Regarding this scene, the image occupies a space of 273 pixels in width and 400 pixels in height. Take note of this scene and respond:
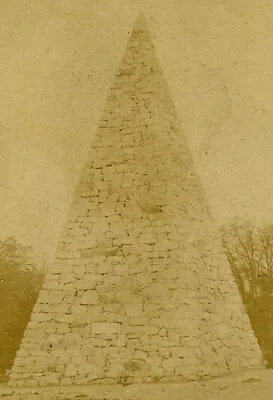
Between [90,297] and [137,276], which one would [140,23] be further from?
[90,297]

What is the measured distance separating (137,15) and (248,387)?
27.1ft

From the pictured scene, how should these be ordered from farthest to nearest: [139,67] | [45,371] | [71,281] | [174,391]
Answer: [139,67]
[71,281]
[45,371]
[174,391]

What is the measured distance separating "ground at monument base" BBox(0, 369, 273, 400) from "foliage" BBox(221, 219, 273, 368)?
1039cm

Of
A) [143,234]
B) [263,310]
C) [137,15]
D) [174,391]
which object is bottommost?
[174,391]

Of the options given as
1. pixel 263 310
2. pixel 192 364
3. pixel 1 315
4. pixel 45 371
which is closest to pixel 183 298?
pixel 192 364

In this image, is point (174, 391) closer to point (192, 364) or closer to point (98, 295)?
point (192, 364)

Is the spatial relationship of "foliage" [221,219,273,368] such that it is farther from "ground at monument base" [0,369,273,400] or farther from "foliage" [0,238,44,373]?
"ground at monument base" [0,369,273,400]

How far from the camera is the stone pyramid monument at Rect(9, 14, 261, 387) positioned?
8.20 m

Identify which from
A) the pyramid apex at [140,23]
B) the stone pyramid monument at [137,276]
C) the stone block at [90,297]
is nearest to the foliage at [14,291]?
the stone pyramid monument at [137,276]

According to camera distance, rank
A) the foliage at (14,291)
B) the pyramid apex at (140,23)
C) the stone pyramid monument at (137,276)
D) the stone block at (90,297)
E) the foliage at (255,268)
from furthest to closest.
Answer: the foliage at (14,291), the foliage at (255,268), the pyramid apex at (140,23), the stone block at (90,297), the stone pyramid monument at (137,276)

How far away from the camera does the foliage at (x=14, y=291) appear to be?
19.0 m

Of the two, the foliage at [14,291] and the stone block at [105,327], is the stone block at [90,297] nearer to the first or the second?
the stone block at [105,327]

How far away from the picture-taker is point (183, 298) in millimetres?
8570

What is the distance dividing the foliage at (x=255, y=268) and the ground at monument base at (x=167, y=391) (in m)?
10.4
